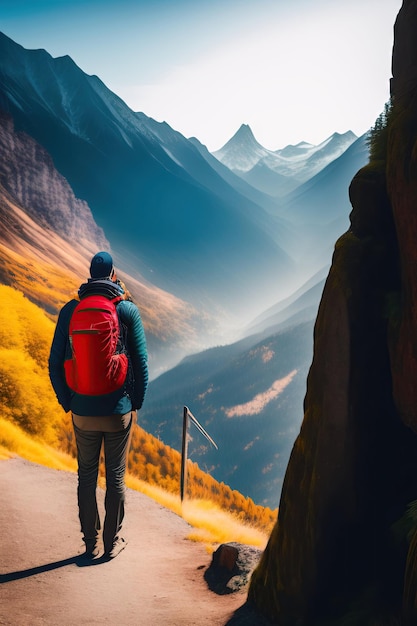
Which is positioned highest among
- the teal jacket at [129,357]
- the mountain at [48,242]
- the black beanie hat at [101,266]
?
the mountain at [48,242]

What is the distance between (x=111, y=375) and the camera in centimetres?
465

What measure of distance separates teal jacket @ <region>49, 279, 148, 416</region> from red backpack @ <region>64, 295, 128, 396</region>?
9 cm

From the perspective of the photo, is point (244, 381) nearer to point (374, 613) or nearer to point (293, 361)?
point (293, 361)

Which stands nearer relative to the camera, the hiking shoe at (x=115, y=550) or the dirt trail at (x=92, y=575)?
the dirt trail at (x=92, y=575)

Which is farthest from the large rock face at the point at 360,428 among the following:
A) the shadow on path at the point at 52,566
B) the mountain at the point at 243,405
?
the mountain at the point at 243,405

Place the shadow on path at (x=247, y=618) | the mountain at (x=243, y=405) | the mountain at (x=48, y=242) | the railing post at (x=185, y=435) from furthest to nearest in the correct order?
the mountain at (x=243, y=405)
the mountain at (x=48, y=242)
the railing post at (x=185, y=435)
the shadow on path at (x=247, y=618)

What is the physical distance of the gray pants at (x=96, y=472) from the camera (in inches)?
192

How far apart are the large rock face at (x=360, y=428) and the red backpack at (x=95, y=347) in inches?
68.3

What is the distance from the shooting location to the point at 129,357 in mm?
4941

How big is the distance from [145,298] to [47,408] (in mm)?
114330

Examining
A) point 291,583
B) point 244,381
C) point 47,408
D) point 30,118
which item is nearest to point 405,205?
point 291,583

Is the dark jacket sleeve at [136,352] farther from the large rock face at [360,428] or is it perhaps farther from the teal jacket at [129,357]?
the large rock face at [360,428]

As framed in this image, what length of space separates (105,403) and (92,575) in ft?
5.51

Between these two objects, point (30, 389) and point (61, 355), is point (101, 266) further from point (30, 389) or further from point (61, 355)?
point (30, 389)
